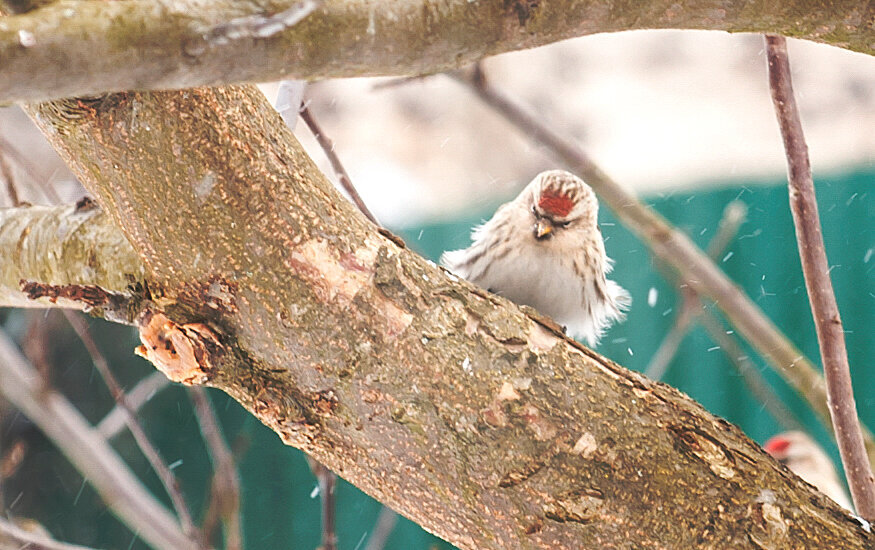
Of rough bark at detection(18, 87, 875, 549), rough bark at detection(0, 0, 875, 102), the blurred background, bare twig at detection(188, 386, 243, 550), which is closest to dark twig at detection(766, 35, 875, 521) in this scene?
rough bark at detection(18, 87, 875, 549)

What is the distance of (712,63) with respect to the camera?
29.8 ft

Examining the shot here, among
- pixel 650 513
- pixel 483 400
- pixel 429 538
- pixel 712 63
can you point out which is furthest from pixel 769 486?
pixel 712 63

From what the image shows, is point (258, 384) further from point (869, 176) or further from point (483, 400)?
point (869, 176)

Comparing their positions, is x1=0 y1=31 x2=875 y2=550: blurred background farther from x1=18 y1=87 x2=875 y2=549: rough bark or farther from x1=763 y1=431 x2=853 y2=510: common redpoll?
x1=18 y1=87 x2=875 y2=549: rough bark

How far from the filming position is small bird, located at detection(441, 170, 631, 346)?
236 cm

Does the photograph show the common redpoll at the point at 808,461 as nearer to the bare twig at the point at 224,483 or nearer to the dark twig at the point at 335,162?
the bare twig at the point at 224,483

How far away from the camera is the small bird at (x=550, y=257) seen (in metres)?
2.36

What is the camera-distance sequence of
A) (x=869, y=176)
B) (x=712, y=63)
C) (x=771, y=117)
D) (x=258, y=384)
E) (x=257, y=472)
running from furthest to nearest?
(x=712, y=63) < (x=771, y=117) < (x=257, y=472) < (x=869, y=176) < (x=258, y=384)

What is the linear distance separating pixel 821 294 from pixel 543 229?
3.28ft

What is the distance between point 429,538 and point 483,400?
12.7 ft

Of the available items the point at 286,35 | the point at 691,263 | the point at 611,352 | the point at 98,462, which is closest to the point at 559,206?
the point at 691,263

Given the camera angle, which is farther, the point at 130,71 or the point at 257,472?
the point at 257,472

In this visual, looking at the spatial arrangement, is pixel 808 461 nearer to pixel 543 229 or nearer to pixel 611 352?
pixel 611 352

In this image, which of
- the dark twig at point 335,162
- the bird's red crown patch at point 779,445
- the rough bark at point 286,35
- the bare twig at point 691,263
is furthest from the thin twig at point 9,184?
the bird's red crown patch at point 779,445
